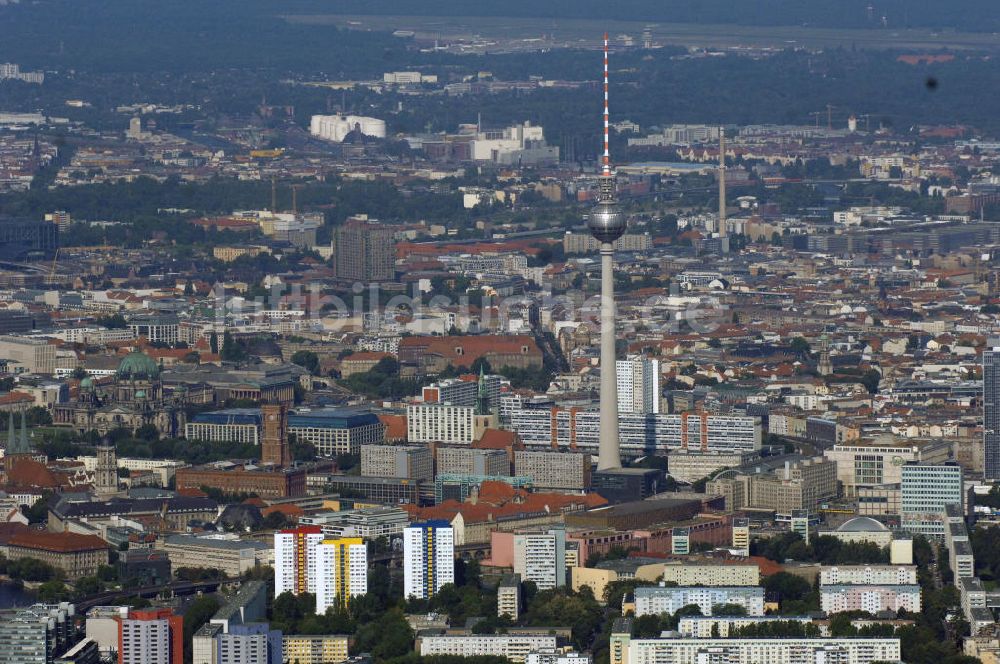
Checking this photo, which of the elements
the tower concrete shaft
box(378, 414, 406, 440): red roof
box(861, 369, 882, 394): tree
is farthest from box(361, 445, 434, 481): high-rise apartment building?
box(861, 369, 882, 394): tree

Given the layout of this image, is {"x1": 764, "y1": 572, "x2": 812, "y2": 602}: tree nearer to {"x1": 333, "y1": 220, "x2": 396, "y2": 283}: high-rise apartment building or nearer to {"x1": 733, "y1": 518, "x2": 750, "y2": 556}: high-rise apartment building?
{"x1": 733, "y1": 518, "x2": 750, "y2": 556}: high-rise apartment building

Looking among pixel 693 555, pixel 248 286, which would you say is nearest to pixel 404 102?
pixel 248 286

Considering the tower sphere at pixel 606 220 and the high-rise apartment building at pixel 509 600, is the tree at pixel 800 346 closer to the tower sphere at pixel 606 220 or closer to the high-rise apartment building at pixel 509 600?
the tower sphere at pixel 606 220

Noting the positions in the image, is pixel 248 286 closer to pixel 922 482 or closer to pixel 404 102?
pixel 922 482

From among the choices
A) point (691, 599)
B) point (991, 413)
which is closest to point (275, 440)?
point (991, 413)

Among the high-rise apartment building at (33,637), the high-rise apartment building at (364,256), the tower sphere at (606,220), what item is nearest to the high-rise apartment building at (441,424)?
the tower sphere at (606,220)

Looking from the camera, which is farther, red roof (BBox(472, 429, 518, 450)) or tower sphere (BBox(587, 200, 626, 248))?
tower sphere (BBox(587, 200, 626, 248))
